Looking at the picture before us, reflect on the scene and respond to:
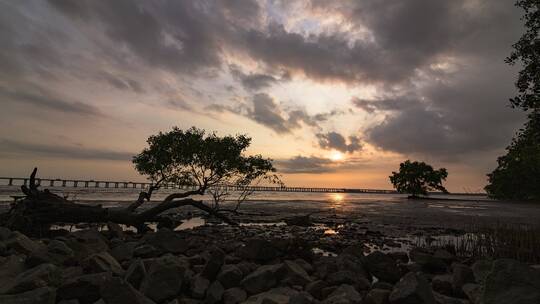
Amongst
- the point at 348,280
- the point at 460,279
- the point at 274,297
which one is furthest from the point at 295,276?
the point at 460,279

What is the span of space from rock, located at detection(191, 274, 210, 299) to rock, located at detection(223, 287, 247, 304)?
0.53 meters

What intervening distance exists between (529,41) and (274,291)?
23.3 m

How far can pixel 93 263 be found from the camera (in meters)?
9.19

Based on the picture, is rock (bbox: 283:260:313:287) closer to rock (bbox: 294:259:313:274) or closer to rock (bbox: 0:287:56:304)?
rock (bbox: 294:259:313:274)

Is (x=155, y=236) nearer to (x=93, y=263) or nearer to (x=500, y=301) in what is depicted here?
(x=93, y=263)

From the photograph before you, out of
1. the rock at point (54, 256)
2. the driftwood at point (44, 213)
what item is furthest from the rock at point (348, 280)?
the driftwood at point (44, 213)

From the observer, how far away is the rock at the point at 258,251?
11789mm

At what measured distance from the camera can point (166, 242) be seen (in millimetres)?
13273

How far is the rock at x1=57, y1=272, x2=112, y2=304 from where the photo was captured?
749 centimetres

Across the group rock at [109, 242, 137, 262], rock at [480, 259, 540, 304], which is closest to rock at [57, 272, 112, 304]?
rock at [109, 242, 137, 262]

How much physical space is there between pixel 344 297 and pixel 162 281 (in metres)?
4.18

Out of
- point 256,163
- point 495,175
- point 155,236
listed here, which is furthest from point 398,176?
point 155,236

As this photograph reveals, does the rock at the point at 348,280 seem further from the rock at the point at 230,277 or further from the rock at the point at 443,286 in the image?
the rock at the point at 230,277

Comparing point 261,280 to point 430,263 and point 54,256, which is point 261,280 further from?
point 430,263
